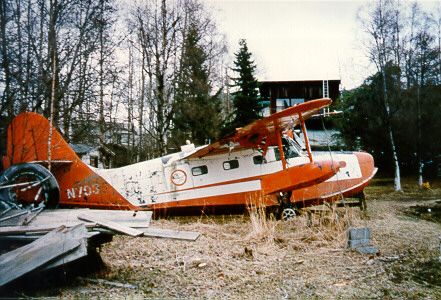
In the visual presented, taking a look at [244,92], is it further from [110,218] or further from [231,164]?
[110,218]

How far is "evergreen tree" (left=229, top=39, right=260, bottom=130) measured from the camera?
2642 cm

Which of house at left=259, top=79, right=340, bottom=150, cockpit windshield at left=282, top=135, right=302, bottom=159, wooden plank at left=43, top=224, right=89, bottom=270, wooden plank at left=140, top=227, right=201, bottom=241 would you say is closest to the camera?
wooden plank at left=43, top=224, right=89, bottom=270

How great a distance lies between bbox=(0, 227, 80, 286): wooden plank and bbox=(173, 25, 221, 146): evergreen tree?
19.7m

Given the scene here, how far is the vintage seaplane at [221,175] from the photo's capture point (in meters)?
10.2

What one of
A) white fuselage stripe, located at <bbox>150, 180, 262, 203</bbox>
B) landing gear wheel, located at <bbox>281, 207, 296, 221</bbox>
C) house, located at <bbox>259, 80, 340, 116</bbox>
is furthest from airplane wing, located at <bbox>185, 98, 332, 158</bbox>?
house, located at <bbox>259, 80, 340, 116</bbox>

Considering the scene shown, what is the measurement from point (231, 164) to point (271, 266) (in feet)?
17.1

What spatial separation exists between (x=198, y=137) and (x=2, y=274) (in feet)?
66.6

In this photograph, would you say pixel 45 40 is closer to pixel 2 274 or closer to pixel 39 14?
pixel 39 14

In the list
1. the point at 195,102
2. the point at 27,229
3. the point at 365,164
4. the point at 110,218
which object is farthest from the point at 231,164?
the point at 195,102

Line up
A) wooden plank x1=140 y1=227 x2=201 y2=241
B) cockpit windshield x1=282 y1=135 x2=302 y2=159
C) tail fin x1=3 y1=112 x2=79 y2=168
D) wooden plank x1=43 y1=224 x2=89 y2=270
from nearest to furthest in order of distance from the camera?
wooden plank x1=43 y1=224 x2=89 y2=270 < wooden plank x1=140 y1=227 x2=201 y2=241 < tail fin x1=3 y1=112 x2=79 y2=168 < cockpit windshield x1=282 y1=135 x2=302 y2=159

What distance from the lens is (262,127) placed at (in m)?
10.4

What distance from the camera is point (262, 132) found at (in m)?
10.8

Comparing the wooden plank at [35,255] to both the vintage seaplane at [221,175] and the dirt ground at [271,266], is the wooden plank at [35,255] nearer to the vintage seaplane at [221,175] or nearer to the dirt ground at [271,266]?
the dirt ground at [271,266]

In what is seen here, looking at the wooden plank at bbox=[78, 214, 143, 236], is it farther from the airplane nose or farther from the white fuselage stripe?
the airplane nose
